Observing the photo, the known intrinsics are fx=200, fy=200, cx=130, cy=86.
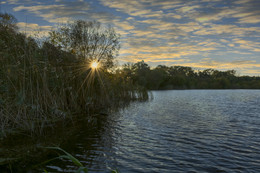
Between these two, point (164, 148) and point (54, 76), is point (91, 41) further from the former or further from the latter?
point (164, 148)

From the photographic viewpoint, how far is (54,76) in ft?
40.9

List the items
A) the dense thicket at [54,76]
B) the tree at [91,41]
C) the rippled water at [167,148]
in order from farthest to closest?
the tree at [91,41] → the dense thicket at [54,76] → the rippled water at [167,148]

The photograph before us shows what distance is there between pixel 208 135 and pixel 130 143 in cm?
502

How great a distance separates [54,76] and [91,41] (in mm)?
11975

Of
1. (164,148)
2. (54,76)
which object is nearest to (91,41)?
(54,76)

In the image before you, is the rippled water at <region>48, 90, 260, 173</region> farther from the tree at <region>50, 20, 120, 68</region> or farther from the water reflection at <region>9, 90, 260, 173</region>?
the tree at <region>50, 20, 120, 68</region>

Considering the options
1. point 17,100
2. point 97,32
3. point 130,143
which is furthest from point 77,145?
point 97,32

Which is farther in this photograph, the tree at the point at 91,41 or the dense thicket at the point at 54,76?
the tree at the point at 91,41

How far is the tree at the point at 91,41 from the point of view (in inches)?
849

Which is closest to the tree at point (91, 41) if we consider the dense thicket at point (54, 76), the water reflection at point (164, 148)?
the dense thicket at point (54, 76)

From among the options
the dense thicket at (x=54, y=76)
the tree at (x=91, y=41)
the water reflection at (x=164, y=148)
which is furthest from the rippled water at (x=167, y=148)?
the tree at (x=91, y=41)

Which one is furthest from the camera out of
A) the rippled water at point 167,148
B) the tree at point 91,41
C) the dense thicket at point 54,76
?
the tree at point 91,41

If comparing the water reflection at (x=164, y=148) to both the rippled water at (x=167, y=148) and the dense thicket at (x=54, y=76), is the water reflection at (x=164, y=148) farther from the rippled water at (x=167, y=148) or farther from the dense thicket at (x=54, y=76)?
the dense thicket at (x=54, y=76)

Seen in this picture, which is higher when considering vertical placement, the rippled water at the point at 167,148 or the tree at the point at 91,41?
the tree at the point at 91,41
